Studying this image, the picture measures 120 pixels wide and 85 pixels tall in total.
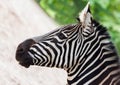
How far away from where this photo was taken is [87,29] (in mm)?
4594

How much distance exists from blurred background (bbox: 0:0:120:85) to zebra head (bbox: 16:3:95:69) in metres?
1.73

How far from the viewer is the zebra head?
15.1ft

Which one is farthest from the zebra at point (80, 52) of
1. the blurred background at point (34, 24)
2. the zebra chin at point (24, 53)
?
the blurred background at point (34, 24)

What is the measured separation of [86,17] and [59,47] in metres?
0.34

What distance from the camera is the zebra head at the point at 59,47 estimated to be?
181 inches

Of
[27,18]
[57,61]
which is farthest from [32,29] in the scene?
[57,61]

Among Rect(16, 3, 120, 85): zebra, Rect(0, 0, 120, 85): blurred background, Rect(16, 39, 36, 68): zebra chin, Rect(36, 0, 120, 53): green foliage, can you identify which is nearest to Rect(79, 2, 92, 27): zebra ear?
Rect(16, 3, 120, 85): zebra

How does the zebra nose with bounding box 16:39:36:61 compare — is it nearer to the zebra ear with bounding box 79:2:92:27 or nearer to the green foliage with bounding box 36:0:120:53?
the zebra ear with bounding box 79:2:92:27

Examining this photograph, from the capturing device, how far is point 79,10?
10625mm

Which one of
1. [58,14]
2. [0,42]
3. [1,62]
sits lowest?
[1,62]

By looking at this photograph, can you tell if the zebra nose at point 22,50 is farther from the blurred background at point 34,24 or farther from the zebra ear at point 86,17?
the blurred background at point 34,24

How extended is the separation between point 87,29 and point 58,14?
6.36 meters

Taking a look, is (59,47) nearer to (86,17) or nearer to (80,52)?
(80,52)

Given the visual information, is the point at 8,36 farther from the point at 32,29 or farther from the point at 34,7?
the point at 34,7
